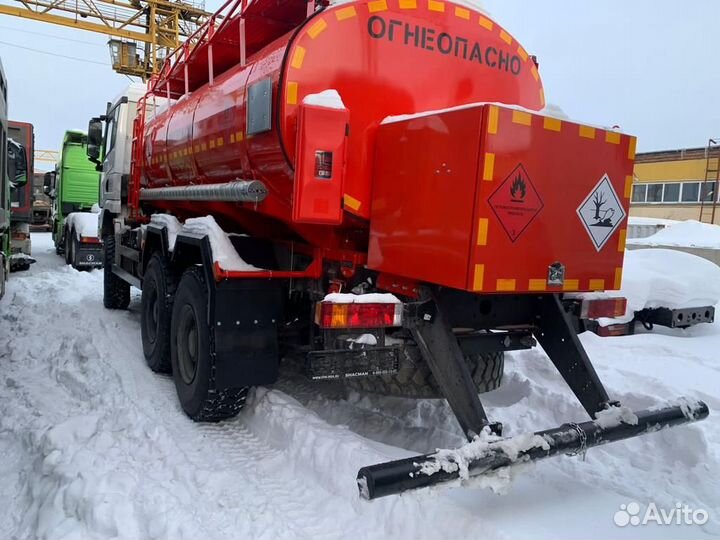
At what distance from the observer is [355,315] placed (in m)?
2.78

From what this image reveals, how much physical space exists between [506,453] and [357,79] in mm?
2106

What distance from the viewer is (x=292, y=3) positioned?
3611 mm

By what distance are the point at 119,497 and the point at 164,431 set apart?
92 cm

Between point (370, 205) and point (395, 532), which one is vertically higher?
point (370, 205)

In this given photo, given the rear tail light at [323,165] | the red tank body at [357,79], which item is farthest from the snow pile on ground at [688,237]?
the rear tail light at [323,165]

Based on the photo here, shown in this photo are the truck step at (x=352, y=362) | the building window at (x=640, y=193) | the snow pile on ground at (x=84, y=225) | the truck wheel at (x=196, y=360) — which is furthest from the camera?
the building window at (x=640, y=193)

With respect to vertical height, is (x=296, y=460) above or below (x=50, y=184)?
below

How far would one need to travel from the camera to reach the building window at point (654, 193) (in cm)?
2253

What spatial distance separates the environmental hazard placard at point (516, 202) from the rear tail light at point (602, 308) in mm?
954

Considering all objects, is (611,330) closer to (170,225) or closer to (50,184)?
(170,225)

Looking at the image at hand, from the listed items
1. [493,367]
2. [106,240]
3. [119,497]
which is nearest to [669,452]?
[493,367]

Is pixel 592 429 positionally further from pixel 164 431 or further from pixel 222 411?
pixel 164 431

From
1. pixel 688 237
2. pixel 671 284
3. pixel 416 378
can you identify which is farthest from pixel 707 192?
pixel 416 378

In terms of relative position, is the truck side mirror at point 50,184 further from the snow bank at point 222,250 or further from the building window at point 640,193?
the building window at point 640,193
